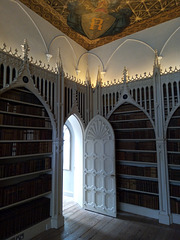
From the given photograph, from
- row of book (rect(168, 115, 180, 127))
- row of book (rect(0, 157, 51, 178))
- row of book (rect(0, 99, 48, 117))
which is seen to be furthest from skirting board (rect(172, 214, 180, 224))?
row of book (rect(0, 99, 48, 117))

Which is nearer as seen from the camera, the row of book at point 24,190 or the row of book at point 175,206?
the row of book at point 24,190

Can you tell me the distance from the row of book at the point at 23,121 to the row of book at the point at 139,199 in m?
2.67

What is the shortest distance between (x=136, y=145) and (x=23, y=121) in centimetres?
276

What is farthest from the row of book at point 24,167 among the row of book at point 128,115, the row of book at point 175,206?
the row of book at point 175,206

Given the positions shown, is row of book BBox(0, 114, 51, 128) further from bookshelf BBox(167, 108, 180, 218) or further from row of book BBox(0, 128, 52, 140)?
bookshelf BBox(167, 108, 180, 218)

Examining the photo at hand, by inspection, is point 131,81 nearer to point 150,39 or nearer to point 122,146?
point 150,39

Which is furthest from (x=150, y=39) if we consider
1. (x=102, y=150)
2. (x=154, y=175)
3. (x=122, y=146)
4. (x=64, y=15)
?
(x=154, y=175)

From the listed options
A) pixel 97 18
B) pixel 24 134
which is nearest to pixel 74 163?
pixel 24 134

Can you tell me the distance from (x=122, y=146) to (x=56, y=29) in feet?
12.1

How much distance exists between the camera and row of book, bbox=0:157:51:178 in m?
2.74

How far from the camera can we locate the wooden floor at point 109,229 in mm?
3049

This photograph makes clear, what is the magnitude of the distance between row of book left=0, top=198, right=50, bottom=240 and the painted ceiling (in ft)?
14.1

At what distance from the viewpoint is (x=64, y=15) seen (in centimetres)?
397

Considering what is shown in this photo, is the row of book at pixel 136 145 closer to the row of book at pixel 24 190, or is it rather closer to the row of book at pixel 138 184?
the row of book at pixel 138 184
